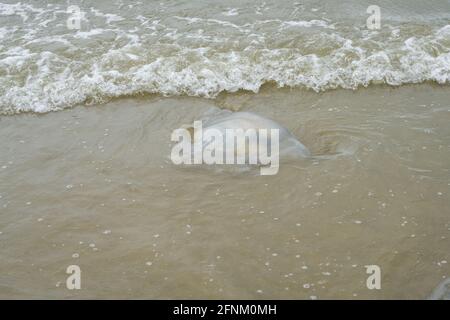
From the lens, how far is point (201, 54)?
7.12m

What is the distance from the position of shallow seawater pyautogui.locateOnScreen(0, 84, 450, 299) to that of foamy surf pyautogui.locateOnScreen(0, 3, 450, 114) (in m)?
0.69

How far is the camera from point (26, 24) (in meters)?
8.13

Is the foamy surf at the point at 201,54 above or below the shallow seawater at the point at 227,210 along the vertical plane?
above

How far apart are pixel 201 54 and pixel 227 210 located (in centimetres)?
347

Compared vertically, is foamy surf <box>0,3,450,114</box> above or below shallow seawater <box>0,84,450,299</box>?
above

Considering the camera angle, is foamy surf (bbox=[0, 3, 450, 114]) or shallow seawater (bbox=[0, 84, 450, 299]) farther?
foamy surf (bbox=[0, 3, 450, 114])

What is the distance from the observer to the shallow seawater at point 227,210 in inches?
143

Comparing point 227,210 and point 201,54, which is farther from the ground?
point 201,54

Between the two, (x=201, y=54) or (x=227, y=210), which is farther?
(x=201, y=54)

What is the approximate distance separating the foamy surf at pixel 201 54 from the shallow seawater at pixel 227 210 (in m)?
0.69

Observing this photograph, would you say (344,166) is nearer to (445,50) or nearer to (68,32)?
(445,50)

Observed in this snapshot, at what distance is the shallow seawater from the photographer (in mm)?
3643

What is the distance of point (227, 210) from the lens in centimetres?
431

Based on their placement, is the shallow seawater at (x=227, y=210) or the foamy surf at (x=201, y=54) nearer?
the shallow seawater at (x=227, y=210)
